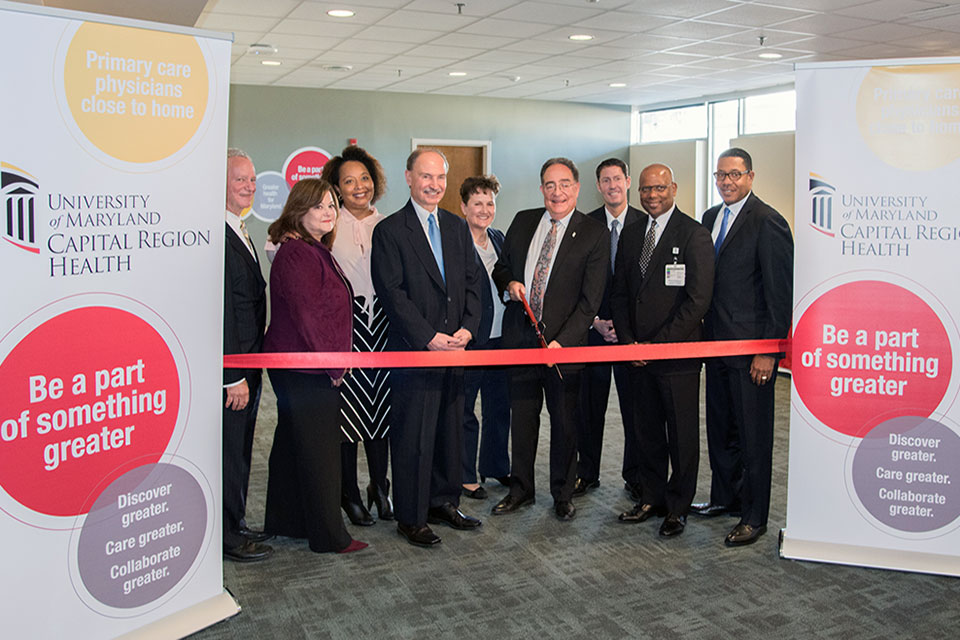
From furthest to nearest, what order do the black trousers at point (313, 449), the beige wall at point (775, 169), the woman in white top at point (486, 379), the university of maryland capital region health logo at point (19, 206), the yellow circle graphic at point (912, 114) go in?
the beige wall at point (775, 169)
the woman in white top at point (486, 379)
the black trousers at point (313, 449)
the yellow circle graphic at point (912, 114)
the university of maryland capital region health logo at point (19, 206)

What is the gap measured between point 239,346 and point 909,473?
9.28 feet

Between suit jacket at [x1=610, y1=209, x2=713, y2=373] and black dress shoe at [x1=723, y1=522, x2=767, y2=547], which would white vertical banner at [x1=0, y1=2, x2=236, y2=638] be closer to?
suit jacket at [x1=610, y1=209, x2=713, y2=373]

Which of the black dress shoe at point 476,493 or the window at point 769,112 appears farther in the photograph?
the window at point 769,112

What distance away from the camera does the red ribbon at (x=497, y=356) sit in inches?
135

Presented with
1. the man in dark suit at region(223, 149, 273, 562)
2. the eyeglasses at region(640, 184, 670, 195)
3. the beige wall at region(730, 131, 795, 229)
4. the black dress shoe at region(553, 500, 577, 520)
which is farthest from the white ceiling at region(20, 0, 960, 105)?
the black dress shoe at region(553, 500, 577, 520)

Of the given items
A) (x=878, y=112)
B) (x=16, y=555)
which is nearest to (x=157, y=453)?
(x=16, y=555)

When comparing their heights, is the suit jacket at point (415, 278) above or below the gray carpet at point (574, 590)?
above

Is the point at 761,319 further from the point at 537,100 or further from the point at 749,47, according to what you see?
the point at 537,100

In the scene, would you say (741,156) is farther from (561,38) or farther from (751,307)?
(561,38)

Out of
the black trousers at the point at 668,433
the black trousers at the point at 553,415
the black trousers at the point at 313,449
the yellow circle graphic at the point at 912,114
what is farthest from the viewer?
the black trousers at the point at 553,415

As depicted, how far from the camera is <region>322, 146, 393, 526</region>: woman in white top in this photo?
4.04 meters

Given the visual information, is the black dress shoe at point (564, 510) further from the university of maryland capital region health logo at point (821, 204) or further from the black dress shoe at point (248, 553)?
the university of maryland capital region health logo at point (821, 204)

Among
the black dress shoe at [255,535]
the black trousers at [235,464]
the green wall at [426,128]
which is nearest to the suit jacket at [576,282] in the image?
the black trousers at [235,464]

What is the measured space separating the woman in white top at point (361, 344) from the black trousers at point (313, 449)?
14.0 inches
